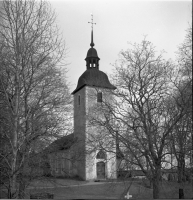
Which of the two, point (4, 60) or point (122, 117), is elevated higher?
point (4, 60)

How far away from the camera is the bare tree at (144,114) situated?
31.5ft

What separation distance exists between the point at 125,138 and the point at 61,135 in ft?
7.83

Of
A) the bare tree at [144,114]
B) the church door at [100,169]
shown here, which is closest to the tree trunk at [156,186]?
the bare tree at [144,114]

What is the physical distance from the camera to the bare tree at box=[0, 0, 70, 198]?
7.20m

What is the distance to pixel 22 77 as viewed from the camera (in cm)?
728

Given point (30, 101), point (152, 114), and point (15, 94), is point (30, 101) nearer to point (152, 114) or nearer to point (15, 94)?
point (15, 94)

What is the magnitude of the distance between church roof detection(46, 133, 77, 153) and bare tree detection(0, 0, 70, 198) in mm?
1848

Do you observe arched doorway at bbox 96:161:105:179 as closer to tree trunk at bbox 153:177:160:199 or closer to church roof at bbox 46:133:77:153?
church roof at bbox 46:133:77:153

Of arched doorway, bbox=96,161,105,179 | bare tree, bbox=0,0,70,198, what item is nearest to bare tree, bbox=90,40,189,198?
bare tree, bbox=0,0,70,198

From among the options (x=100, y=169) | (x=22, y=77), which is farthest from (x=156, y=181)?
(x=100, y=169)

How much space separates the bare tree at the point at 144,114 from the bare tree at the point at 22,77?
10.8ft

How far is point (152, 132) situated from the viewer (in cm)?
941

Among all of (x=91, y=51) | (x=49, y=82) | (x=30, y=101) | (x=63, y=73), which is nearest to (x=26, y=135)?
(x=30, y=101)

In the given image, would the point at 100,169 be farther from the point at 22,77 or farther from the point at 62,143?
the point at 22,77
